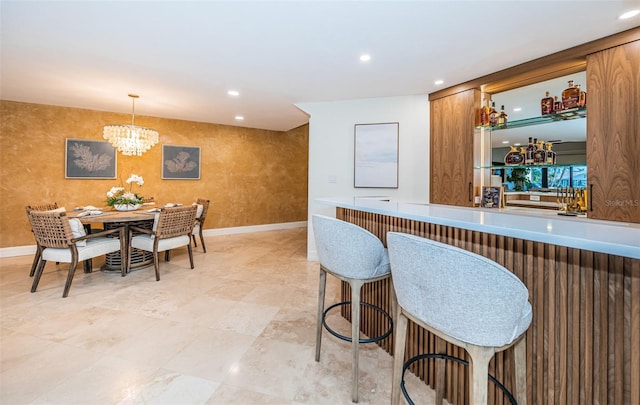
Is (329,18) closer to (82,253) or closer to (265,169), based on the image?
(82,253)

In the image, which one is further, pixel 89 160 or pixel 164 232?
pixel 89 160

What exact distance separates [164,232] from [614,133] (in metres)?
4.57

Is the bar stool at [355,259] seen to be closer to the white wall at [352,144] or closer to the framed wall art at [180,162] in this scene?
the white wall at [352,144]

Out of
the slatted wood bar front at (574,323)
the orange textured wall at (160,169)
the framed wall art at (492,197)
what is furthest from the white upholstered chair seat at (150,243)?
the framed wall art at (492,197)

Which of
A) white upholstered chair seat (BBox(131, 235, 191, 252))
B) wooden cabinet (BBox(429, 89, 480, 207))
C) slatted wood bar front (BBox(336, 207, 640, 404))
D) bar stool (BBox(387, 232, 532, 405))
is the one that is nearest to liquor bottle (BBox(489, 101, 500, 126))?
wooden cabinet (BBox(429, 89, 480, 207))

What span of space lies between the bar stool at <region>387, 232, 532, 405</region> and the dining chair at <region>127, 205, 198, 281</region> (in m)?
3.21

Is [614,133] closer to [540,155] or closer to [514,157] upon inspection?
[540,155]

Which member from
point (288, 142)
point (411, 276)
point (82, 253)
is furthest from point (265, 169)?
point (411, 276)

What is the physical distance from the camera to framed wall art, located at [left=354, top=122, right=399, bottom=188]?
3852 millimetres

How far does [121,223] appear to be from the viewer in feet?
11.2

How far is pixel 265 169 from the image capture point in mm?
6477

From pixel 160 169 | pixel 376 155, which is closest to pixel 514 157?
pixel 376 155

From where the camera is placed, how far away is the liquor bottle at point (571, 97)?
2473 millimetres

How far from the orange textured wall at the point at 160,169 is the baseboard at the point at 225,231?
0.27 feet
